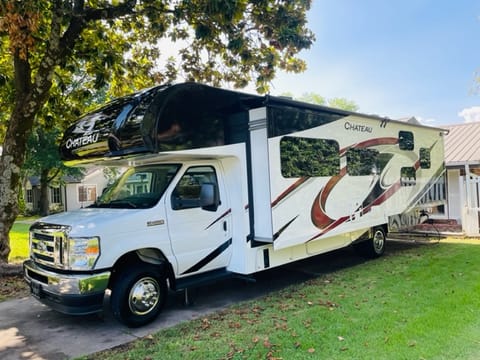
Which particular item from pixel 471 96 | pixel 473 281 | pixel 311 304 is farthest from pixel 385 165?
pixel 471 96

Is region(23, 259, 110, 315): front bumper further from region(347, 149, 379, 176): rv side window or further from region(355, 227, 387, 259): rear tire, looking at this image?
region(355, 227, 387, 259): rear tire

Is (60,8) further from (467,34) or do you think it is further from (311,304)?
(467,34)

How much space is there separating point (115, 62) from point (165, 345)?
7115 millimetres


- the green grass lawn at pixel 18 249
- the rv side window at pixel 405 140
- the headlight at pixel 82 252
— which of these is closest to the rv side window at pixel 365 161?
the rv side window at pixel 405 140

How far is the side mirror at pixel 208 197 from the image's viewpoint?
5.84 meters

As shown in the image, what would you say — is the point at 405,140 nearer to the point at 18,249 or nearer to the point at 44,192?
the point at 18,249

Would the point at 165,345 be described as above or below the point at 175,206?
below

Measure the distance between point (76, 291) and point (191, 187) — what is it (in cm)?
207

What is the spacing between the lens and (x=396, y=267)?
321 inches

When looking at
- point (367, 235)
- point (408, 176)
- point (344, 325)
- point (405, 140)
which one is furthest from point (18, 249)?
point (405, 140)

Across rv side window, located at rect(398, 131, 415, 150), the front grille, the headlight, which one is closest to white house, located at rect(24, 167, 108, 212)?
rv side window, located at rect(398, 131, 415, 150)

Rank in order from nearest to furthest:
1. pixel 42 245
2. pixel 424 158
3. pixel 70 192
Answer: pixel 42 245, pixel 424 158, pixel 70 192

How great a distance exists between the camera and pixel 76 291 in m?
4.90

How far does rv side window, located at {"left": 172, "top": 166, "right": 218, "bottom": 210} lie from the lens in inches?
226
